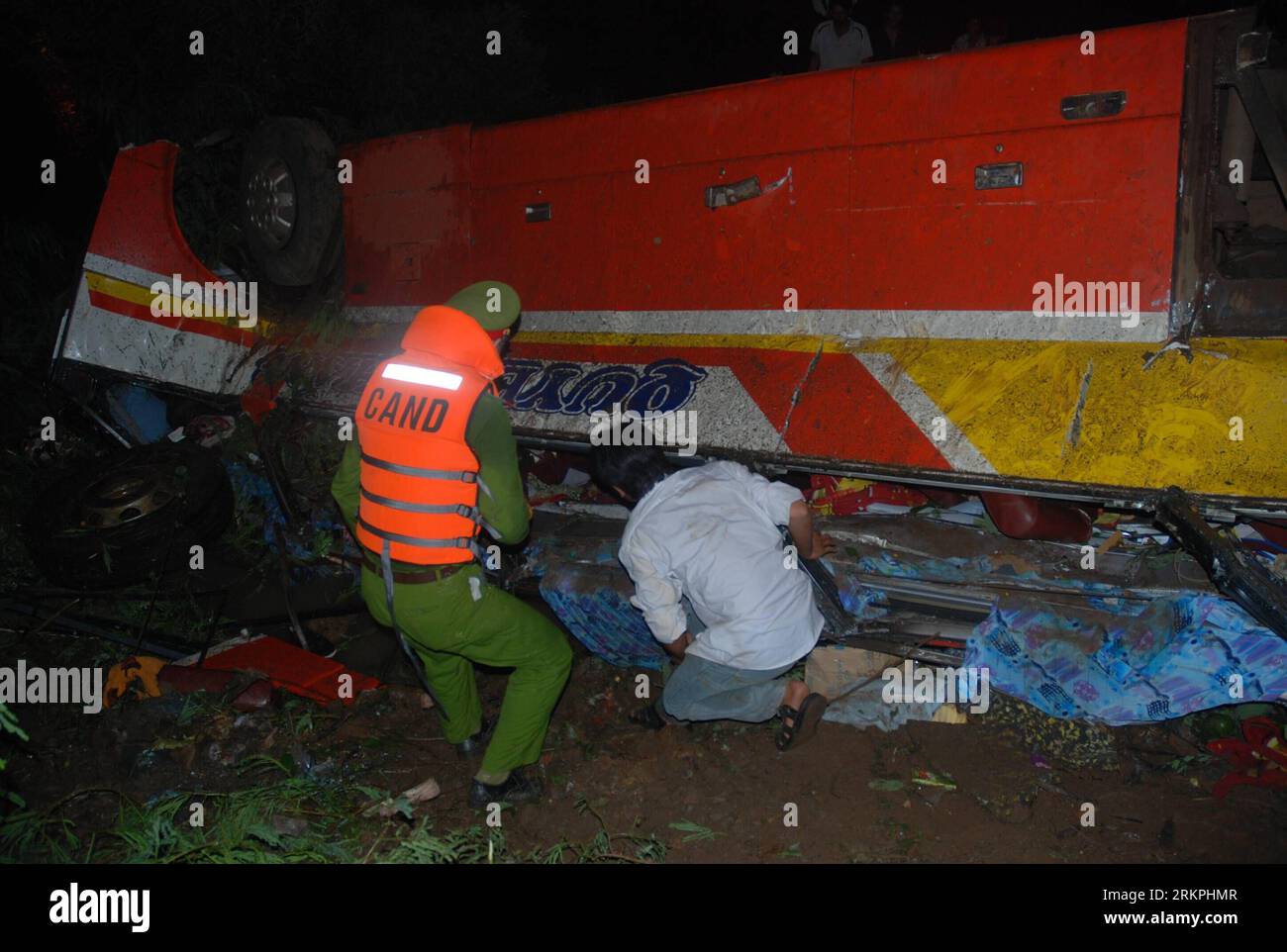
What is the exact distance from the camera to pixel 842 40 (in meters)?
6.16

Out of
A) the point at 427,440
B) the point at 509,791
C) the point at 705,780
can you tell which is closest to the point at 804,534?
the point at 705,780

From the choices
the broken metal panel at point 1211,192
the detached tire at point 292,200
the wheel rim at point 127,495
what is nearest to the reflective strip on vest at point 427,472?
the broken metal panel at point 1211,192

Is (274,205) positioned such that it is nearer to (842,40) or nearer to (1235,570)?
(842,40)

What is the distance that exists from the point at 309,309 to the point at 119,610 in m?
1.98

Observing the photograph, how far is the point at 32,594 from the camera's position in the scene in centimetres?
463

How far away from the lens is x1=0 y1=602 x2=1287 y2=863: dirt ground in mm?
2812

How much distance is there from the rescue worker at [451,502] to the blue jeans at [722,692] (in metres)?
0.45

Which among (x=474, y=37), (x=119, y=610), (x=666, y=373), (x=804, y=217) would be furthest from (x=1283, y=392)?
(x=474, y=37)

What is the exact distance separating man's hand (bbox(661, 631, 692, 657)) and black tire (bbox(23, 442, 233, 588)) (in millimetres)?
2782

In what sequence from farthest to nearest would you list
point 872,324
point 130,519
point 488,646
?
point 130,519, point 872,324, point 488,646

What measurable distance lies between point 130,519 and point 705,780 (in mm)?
3524

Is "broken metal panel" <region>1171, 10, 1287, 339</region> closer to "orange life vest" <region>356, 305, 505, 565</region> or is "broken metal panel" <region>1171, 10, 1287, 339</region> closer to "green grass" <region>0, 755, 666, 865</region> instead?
"orange life vest" <region>356, 305, 505, 565</region>

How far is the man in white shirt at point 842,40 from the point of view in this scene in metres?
6.12

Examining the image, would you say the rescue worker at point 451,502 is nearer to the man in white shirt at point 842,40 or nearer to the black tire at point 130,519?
the black tire at point 130,519
